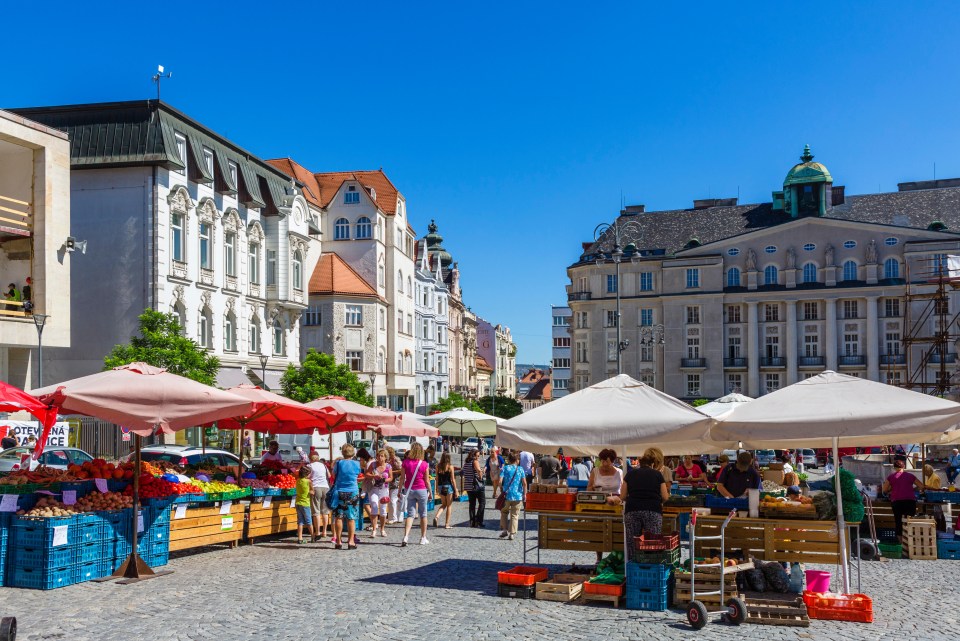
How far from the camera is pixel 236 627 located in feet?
34.3

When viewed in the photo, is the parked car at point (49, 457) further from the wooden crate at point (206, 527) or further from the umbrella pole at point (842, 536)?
the umbrella pole at point (842, 536)

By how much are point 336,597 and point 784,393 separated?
247 inches

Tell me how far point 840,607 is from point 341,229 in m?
58.8

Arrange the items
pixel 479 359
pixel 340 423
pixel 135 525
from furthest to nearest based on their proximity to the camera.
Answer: pixel 479 359
pixel 340 423
pixel 135 525

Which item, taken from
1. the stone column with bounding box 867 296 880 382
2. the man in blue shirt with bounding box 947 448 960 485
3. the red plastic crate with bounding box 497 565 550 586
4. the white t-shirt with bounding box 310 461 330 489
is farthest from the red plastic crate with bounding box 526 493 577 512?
the stone column with bounding box 867 296 880 382

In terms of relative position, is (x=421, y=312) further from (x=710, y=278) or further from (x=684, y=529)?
(x=684, y=529)

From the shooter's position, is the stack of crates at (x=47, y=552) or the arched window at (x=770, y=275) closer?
the stack of crates at (x=47, y=552)

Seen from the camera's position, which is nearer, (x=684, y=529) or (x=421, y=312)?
(x=684, y=529)

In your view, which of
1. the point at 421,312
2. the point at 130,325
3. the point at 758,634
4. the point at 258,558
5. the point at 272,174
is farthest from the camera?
the point at 421,312


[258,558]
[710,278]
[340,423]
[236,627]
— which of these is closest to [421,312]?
[710,278]

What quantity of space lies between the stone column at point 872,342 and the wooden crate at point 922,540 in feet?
230

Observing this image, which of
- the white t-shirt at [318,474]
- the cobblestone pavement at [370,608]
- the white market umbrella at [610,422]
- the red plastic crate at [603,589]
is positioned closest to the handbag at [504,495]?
the white t-shirt at [318,474]

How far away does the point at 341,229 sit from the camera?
221ft

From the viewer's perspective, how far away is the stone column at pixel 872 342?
8269 cm
